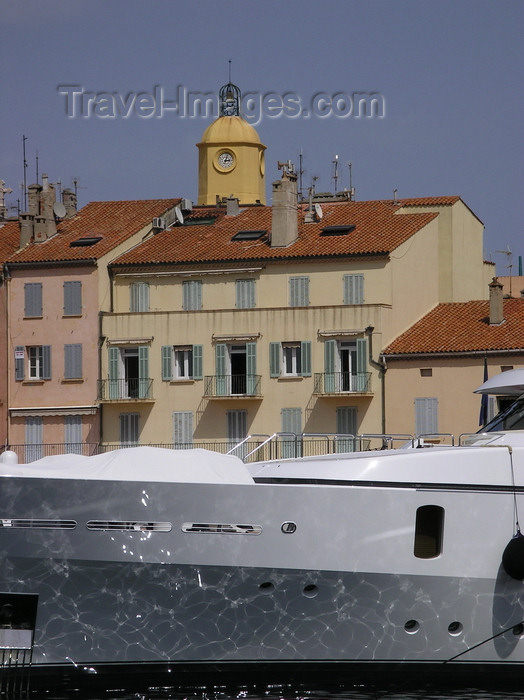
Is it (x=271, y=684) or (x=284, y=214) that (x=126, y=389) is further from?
(x=271, y=684)

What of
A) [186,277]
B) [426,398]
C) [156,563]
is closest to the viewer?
[156,563]

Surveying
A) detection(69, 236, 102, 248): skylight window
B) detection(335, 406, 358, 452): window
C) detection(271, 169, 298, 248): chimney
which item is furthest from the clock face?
detection(335, 406, 358, 452): window

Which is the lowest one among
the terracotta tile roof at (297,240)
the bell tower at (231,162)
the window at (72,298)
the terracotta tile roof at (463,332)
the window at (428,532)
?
the window at (428,532)

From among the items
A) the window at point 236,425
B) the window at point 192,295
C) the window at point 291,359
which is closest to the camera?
the window at point 291,359

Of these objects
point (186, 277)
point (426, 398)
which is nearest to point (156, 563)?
point (426, 398)

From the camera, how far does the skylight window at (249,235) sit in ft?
196

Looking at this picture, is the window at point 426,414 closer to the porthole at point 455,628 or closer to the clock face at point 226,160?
the clock face at point 226,160

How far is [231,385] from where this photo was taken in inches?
2239

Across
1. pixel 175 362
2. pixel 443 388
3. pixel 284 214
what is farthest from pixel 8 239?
pixel 443 388

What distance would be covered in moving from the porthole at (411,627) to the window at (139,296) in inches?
1492

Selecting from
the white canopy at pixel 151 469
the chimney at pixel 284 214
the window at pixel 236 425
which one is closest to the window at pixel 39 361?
the window at pixel 236 425

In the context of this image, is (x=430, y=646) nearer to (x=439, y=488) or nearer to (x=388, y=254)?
(x=439, y=488)

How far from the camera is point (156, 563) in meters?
21.8

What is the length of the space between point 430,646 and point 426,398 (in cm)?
3225
